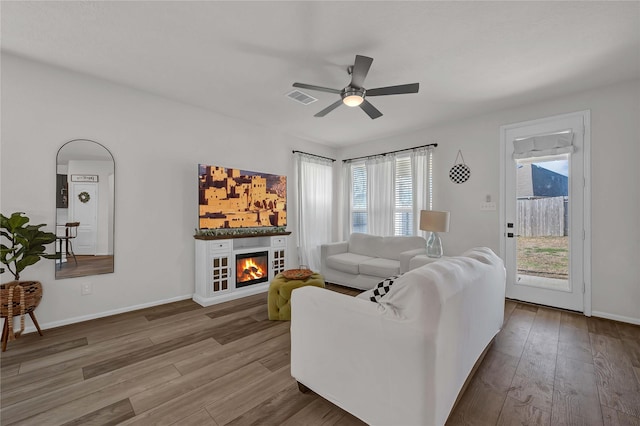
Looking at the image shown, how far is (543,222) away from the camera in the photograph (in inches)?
136

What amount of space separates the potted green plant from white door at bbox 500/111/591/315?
5.40m

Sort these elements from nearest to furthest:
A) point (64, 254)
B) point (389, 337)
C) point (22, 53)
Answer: point (389, 337), point (22, 53), point (64, 254)

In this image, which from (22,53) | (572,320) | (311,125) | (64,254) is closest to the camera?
(22,53)

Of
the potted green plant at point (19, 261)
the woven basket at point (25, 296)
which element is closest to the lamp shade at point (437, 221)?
the potted green plant at point (19, 261)

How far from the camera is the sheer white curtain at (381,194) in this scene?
4957mm

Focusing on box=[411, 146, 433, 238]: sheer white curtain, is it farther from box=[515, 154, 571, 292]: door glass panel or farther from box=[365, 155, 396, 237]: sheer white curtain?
box=[515, 154, 571, 292]: door glass panel

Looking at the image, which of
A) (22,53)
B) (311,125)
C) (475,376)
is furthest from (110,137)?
(475,376)

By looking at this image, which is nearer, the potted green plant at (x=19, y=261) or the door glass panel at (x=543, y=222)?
the potted green plant at (x=19, y=261)

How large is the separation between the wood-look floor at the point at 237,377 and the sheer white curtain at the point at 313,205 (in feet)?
7.42

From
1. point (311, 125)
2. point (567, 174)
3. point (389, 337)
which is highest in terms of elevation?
point (311, 125)

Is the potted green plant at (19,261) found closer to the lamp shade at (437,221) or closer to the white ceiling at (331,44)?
the white ceiling at (331,44)

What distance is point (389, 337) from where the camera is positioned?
129cm

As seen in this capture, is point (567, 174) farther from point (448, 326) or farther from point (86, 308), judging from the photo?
point (86, 308)

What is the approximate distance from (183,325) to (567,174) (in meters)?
4.93
